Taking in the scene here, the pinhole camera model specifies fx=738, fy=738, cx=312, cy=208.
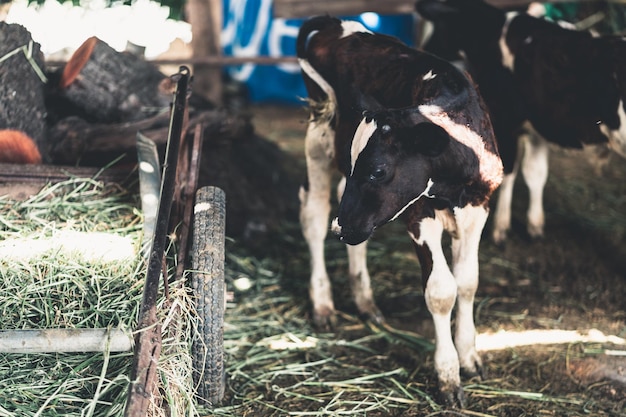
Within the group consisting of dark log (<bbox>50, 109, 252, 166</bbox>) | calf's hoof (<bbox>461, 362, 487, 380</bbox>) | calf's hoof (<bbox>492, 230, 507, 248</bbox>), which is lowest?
calf's hoof (<bbox>492, 230, 507, 248</bbox>)

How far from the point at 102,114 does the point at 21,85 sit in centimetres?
68

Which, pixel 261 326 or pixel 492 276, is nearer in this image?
pixel 261 326

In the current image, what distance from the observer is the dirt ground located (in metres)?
4.31

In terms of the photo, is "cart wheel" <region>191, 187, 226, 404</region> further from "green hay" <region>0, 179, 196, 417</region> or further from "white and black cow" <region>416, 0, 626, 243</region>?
"white and black cow" <region>416, 0, 626, 243</region>

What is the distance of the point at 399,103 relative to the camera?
13.8 ft

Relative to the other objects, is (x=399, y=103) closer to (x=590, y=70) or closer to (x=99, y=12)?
(x=590, y=70)

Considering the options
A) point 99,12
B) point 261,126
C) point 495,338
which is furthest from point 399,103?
point 99,12

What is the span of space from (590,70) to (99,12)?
302 inches

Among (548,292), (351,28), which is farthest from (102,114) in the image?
(548,292)

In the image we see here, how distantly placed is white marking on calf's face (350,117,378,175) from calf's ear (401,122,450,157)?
0.16 m

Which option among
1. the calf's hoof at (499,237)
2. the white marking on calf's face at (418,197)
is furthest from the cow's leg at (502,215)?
the white marking on calf's face at (418,197)

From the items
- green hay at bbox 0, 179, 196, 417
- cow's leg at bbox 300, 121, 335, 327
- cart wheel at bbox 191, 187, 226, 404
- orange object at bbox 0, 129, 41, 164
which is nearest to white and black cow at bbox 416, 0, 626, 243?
cow's leg at bbox 300, 121, 335, 327

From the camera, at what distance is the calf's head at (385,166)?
363cm

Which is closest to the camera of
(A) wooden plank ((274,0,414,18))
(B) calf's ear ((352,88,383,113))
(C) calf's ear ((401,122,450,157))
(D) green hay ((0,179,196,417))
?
(D) green hay ((0,179,196,417))
